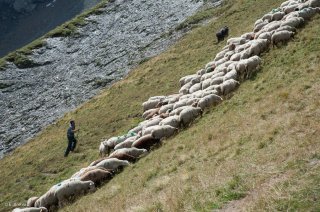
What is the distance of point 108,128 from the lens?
34031 mm

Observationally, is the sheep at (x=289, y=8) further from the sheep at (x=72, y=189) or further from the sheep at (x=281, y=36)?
the sheep at (x=72, y=189)

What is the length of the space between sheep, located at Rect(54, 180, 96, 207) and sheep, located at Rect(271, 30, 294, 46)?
609 inches

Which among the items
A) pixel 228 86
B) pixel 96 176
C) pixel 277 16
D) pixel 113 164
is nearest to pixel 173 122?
pixel 228 86

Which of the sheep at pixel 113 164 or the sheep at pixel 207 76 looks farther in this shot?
the sheep at pixel 207 76

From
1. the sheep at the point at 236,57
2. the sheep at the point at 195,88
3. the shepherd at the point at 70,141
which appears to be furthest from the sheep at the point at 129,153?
the sheep at the point at 236,57

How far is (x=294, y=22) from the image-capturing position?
1128 inches

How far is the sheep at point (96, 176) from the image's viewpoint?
20.6m

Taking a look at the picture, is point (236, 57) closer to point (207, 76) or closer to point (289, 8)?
point (207, 76)

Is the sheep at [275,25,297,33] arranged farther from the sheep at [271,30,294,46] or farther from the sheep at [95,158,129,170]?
the sheep at [95,158,129,170]

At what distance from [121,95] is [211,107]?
19227 millimetres

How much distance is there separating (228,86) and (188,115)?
A: 3.16m

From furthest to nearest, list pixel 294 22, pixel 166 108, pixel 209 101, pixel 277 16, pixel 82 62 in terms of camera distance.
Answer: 1. pixel 82 62
2. pixel 277 16
3. pixel 294 22
4. pixel 166 108
5. pixel 209 101

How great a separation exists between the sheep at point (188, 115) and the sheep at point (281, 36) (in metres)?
7.84

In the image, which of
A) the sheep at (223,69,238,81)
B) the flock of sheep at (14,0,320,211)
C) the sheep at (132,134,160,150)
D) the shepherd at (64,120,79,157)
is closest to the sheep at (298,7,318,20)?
the flock of sheep at (14,0,320,211)
